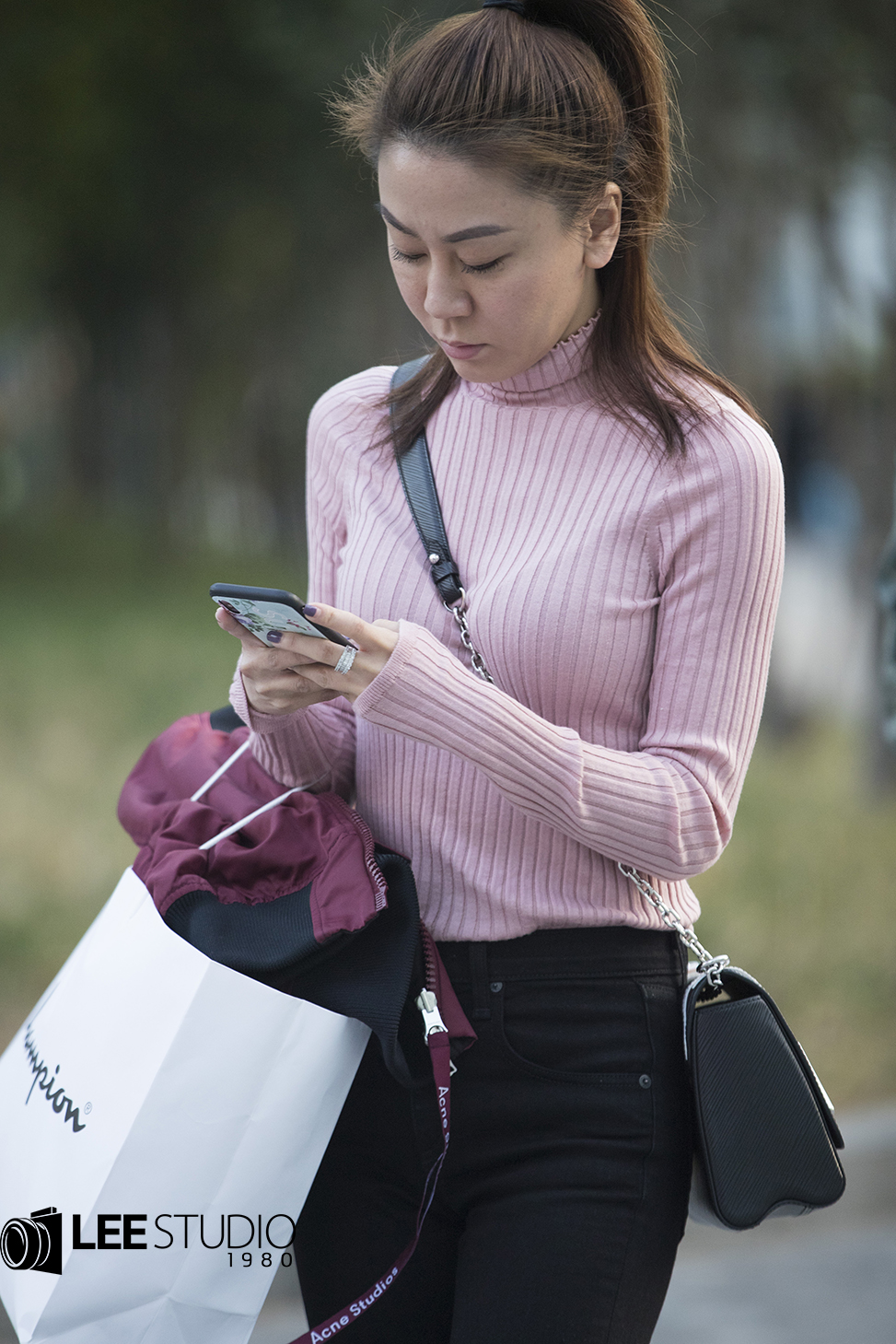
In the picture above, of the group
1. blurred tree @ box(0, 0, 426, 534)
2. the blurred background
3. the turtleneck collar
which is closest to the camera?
the turtleneck collar

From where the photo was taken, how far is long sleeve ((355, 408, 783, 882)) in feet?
4.92

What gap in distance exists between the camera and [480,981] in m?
1.62

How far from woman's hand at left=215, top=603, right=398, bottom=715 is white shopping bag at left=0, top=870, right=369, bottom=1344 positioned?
304mm

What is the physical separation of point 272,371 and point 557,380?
958cm

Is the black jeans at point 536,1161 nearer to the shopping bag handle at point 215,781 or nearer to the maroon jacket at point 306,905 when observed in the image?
the maroon jacket at point 306,905

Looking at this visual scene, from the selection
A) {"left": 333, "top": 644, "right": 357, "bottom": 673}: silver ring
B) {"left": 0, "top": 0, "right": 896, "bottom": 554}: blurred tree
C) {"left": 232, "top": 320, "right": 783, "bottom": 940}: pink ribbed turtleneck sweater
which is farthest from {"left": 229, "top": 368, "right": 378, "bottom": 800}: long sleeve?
{"left": 0, "top": 0, "right": 896, "bottom": 554}: blurred tree

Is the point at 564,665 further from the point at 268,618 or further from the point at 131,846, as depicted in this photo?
the point at 131,846

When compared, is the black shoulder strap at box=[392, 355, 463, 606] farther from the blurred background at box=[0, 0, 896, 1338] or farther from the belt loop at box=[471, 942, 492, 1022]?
the blurred background at box=[0, 0, 896, 1338]

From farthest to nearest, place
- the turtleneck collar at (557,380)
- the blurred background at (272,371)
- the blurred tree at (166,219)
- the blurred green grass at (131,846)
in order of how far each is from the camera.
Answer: the blurred tree at (166,219) < the blurred background at (272,371) < the blurred green grass at (131,846) < the turtleneck collar at (557,380)

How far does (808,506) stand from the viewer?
11.4 meters

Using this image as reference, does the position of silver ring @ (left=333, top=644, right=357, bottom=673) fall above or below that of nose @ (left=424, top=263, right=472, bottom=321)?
below

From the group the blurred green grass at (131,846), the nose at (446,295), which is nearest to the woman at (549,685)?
the nose at (446,295)

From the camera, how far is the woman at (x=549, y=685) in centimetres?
153

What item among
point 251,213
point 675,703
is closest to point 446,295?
point 675,703
